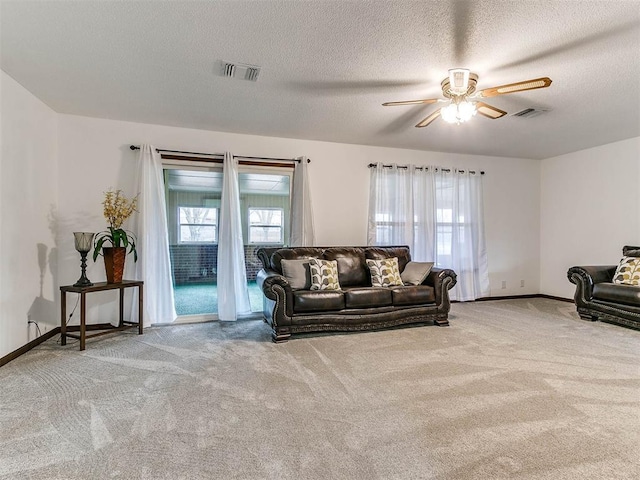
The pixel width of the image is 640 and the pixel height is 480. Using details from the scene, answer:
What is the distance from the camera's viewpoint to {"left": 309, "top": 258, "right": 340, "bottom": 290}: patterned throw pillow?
4.05 meters

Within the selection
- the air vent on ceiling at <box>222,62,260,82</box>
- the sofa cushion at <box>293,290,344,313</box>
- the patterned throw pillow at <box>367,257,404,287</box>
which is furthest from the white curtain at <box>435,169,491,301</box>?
the air vent on ceiling at <box>222,62,260,82</box>

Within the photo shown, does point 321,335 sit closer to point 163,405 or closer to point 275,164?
point 163,405

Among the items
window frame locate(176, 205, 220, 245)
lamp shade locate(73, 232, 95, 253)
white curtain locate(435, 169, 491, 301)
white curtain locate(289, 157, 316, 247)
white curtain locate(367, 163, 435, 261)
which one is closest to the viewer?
lamp shade locate(73, 232, 95, 253)

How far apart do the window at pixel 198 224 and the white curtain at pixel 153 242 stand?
0.31m

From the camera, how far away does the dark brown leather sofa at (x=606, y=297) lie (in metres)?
3.98

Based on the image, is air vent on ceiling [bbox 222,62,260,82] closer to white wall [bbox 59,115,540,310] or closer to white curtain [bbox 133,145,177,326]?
white wall [bbox 59,115,540,310]

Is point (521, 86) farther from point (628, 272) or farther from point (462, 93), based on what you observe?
point (628, 272)

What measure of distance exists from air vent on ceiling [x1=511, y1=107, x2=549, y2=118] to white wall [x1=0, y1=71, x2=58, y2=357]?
16.7 ft

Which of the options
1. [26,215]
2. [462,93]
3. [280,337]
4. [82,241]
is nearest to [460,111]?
[462,93]

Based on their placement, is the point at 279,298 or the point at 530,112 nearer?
the point at 279,298

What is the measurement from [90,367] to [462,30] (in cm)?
387

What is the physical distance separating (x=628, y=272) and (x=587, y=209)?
1630mm

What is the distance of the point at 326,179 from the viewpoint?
520 centimetres

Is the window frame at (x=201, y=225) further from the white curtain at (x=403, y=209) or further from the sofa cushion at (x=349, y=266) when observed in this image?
the white curtain at (x=403, y=209)
